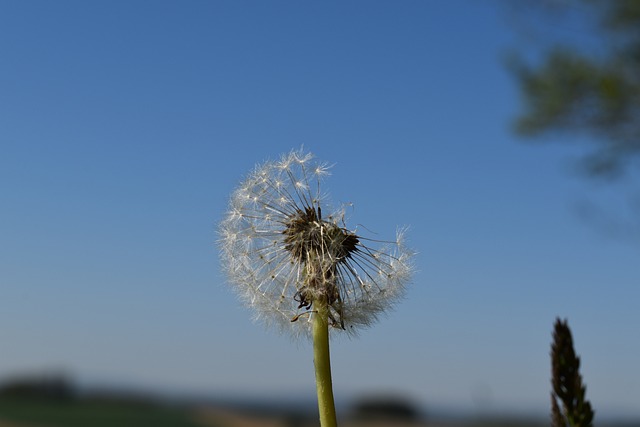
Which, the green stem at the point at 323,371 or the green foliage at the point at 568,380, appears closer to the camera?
the green foliage at the point at 568,380

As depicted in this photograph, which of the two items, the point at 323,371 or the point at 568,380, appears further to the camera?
the point at 323,371

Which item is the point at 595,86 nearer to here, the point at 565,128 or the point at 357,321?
the point at 565,128

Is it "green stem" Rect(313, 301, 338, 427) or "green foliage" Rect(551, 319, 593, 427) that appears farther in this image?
"green stem" Rect(313, 301, 338, 427)

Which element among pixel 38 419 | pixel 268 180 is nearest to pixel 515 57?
pixel 268 180
